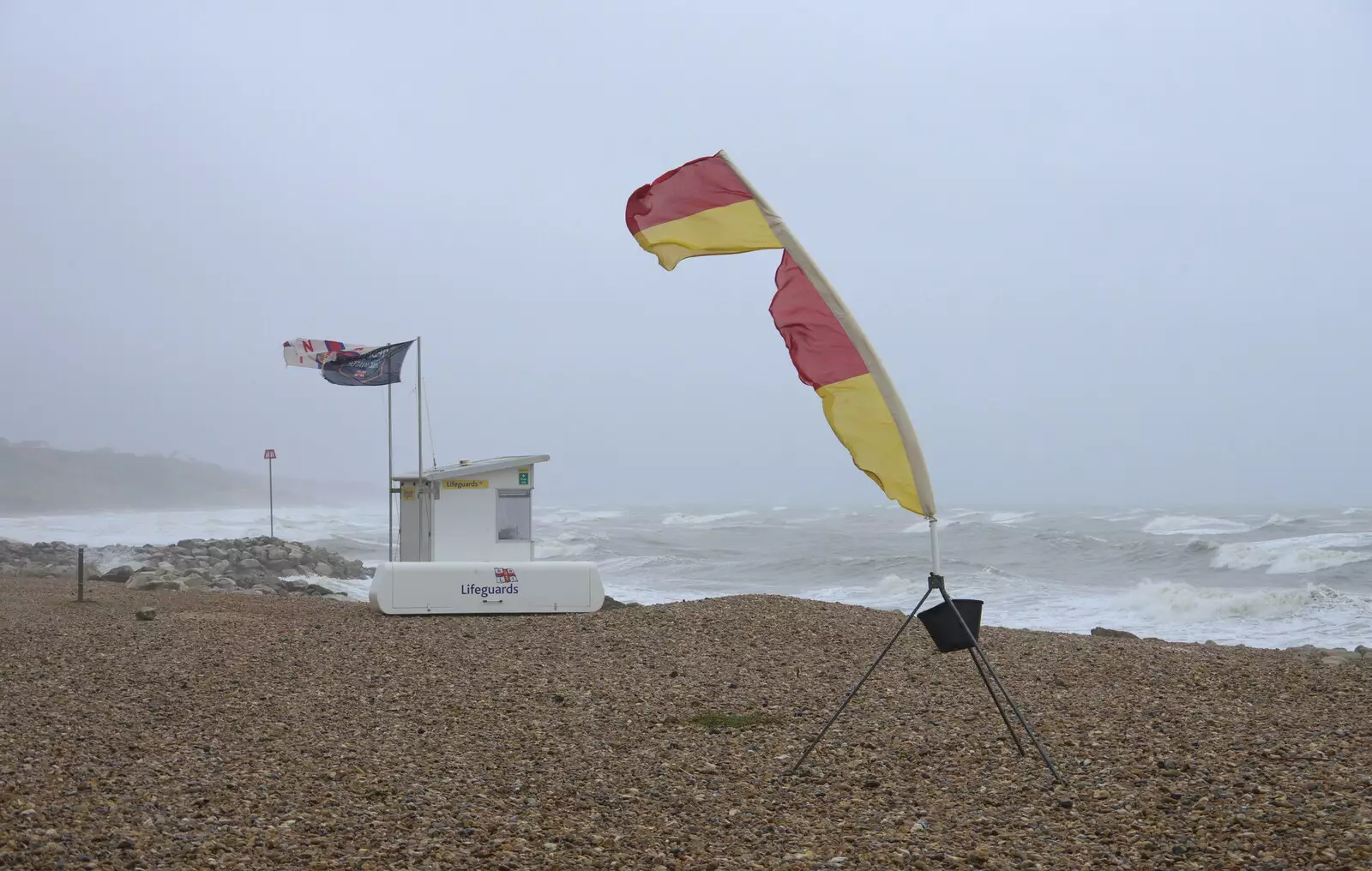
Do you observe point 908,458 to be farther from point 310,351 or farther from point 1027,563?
point 1027,563

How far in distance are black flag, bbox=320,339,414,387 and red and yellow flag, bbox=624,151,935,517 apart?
1423cm

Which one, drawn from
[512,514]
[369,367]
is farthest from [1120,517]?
[512,514]

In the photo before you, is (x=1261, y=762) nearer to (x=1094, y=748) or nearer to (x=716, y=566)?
(x=1094, y=748)

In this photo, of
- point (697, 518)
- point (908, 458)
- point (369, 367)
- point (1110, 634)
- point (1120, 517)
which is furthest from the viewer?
point (697, 518)

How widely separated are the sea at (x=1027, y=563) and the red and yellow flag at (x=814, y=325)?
38.6ft

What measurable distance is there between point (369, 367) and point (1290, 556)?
23565mm

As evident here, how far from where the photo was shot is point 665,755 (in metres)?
6.30

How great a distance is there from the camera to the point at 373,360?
19562mm

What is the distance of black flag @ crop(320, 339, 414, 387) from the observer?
19438 mm

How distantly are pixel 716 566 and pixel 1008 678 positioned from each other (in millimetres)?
22930

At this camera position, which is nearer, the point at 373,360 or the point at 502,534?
the point at 502,534

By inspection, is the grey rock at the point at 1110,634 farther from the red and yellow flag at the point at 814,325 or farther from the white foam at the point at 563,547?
the white foam at the point at 563,547

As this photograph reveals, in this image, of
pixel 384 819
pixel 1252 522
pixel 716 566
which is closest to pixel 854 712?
pixel 384 819

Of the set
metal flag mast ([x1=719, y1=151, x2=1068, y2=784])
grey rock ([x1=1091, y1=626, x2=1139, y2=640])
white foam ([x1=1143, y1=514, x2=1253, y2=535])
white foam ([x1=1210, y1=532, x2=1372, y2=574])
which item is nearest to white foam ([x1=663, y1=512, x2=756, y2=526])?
white foam ([x1=1143, y1=514, x2=1253, y2=535])
